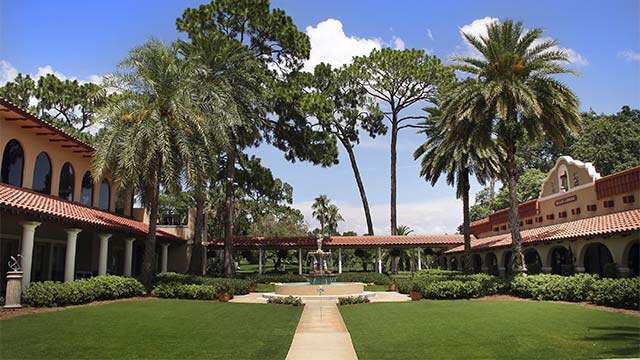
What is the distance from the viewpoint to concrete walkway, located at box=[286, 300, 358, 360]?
36.2ft

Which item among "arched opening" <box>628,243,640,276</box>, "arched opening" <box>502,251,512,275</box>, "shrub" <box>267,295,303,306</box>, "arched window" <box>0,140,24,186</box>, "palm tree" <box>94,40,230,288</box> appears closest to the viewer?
"arched window" <box>0,140,24,186</box>

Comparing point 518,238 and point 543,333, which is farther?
point 518,238

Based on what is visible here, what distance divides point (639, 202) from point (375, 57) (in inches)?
1042

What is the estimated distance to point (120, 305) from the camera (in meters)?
19.4

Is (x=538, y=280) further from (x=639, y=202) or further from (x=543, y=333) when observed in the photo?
(x=543, y=333)

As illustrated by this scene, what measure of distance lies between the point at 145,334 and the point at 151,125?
12.3 meters

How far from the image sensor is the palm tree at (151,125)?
22609 mm

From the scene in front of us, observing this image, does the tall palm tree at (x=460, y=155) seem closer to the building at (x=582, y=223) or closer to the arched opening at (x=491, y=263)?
the building at (x=582, y=223)

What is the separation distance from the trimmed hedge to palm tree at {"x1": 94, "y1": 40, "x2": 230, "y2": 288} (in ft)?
6.43

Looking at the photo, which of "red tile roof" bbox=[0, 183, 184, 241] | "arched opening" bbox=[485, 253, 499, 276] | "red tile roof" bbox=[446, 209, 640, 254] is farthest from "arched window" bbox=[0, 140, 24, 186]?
"arched opening" bbox=[485, 253, 499, 276]

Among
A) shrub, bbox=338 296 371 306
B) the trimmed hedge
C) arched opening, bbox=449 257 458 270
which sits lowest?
shrub, bbox=338 296 371 306

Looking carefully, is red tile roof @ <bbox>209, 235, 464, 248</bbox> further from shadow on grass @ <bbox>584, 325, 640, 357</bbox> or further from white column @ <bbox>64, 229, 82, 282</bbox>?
shadow on grass @ <bbox>584, 325, 640, 357</bbox>

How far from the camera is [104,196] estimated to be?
31.0 m

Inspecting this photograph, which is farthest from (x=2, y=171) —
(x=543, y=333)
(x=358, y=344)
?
(x=543, y=333)
